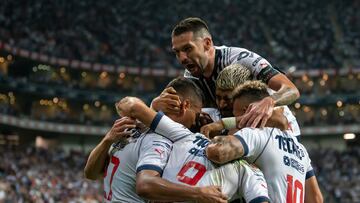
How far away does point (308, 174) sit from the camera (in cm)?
523

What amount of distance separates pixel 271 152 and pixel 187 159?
2.20 ft

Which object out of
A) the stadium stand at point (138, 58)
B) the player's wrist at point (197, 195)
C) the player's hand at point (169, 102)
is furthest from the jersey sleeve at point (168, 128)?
the stadium stand at point (138, 58)

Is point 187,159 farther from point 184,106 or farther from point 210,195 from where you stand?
point 184,106

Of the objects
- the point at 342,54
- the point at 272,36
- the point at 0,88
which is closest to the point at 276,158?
the point at 0,88

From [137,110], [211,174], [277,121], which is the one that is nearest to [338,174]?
[277,121]

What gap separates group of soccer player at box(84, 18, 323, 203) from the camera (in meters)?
3.97

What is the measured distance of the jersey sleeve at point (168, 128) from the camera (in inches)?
167

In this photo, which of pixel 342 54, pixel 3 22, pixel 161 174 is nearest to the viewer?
pixel 161 174

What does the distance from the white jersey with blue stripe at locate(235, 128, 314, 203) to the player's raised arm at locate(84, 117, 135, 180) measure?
3.07 ft

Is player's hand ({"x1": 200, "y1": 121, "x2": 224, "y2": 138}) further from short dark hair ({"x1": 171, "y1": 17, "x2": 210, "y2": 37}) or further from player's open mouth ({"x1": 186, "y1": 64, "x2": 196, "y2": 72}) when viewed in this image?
short dark hair ({"x1": 171, "y1": 17, "x2": 210, "y2": 37})

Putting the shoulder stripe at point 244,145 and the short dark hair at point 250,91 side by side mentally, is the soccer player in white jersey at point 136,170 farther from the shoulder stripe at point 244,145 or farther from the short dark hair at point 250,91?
the short dark hair at point 250,91

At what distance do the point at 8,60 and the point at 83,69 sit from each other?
727 cm

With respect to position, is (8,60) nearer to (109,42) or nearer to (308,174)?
(109,42)

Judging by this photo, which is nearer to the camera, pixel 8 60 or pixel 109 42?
pixel 8 60
